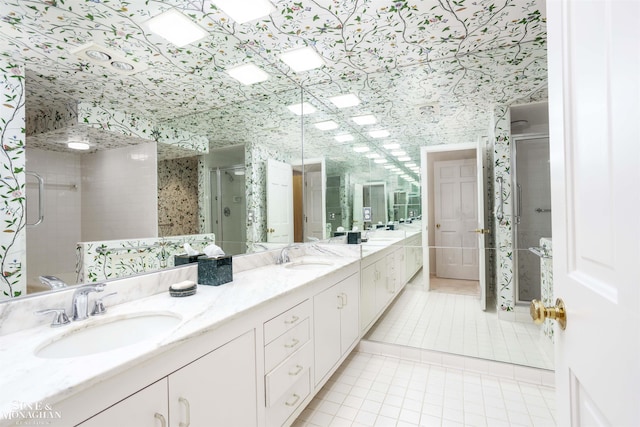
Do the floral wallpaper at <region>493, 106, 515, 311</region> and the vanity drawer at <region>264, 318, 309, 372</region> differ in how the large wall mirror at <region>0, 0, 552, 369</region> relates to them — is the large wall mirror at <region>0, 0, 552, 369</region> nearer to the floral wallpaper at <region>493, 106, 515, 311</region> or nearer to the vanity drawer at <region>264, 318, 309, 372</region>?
the floral wallpaper at <region>493, 106, 515, 311</region>

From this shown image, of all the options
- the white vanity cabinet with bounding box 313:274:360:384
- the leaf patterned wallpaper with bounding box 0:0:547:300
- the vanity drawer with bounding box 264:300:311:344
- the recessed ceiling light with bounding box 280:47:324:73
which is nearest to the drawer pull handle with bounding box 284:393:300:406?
the white vanity cabinet with bounding box 313:274:360:384

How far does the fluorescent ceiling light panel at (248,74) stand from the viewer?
2117 mm

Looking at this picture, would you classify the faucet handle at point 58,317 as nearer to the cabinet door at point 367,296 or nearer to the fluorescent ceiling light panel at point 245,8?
the fluorescent ceiling light panel at point 245,8

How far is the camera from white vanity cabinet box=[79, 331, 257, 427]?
816mm

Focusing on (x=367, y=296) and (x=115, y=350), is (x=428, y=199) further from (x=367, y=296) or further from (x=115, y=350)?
(x=115, y=350)

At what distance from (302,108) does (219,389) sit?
8.04 feet

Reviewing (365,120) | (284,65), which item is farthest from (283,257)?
(365,120)

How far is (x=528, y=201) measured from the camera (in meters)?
3.07

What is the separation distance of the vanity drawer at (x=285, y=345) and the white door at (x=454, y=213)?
6.10ft

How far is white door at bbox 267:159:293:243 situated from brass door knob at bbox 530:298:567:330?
2.07 meters

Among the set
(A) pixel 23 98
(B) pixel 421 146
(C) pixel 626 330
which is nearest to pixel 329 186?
(B) pixel 421 146

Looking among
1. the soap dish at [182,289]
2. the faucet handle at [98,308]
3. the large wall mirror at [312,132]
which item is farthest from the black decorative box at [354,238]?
the faucet handle at [98,308]

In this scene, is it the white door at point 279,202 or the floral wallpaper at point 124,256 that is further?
the white door at point 279,202

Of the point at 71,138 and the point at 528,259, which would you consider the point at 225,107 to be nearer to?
the point at 71,138
